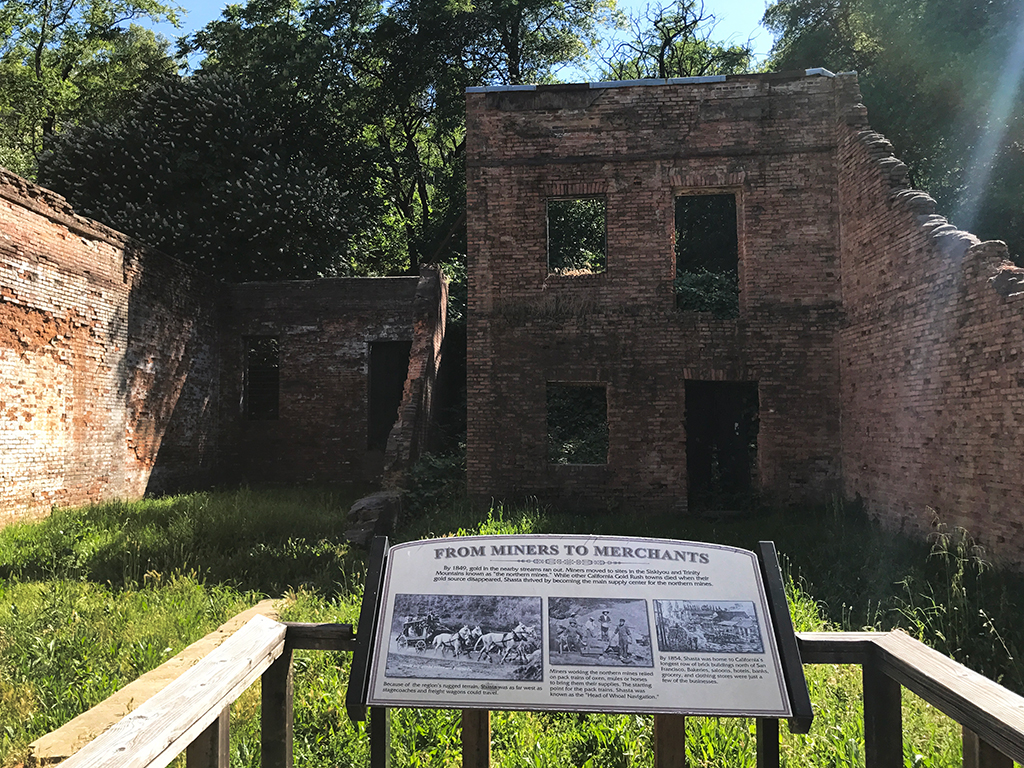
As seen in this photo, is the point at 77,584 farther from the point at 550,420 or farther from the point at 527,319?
the point at 550,420

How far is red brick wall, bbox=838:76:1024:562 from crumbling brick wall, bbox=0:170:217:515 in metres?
12.3

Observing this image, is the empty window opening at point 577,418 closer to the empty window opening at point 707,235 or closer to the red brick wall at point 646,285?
the red brick wall at point 646,285

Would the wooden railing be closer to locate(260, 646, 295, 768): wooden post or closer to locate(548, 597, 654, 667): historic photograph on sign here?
locate(260, 646, 295, 768): wooden post

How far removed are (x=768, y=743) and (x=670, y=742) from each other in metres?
0.35

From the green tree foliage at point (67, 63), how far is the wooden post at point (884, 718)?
2665 centimetres

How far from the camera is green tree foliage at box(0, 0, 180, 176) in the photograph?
24.1m

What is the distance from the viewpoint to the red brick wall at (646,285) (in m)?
10.4

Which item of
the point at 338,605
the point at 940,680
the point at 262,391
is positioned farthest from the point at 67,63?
the point at 940,680

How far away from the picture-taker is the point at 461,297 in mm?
19219

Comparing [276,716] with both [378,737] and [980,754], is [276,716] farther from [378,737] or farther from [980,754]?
[980,754]

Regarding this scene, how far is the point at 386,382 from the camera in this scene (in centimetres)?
1584

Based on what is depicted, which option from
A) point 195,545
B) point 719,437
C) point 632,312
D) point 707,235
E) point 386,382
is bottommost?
point 195,545

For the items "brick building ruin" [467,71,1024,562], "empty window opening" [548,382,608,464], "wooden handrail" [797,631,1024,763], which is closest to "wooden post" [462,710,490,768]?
"wooden handrail" [797,631,1024,763]

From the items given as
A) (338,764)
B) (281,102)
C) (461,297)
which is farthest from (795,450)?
(281,102)
